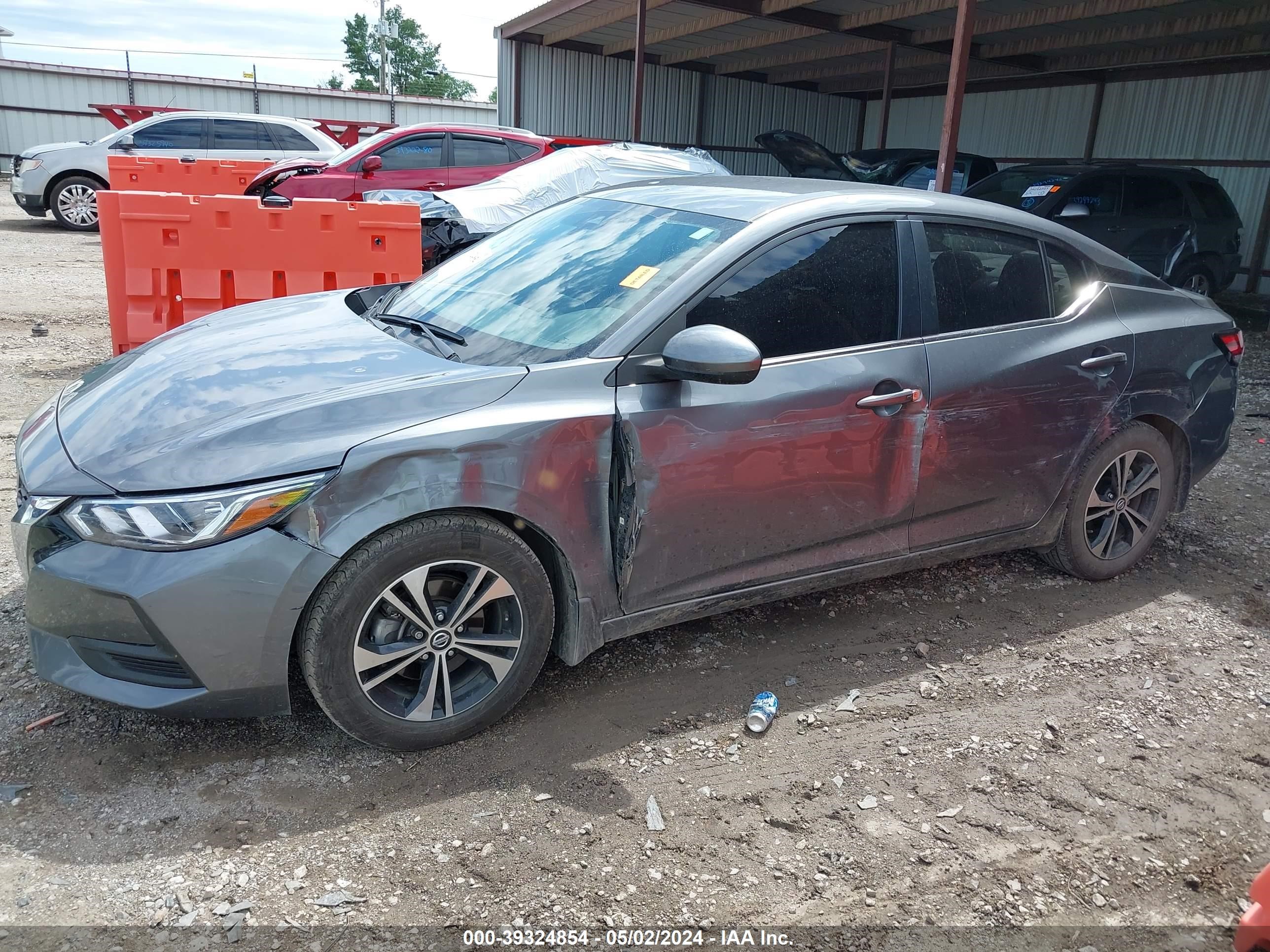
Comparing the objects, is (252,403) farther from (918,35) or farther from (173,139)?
(918,35)

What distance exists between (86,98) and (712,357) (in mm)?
26114

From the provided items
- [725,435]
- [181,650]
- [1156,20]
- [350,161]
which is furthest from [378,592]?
[1156,20]

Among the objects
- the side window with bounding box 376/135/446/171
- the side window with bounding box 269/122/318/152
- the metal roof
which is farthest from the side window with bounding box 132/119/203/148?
the metal roof

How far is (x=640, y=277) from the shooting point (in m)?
3.22

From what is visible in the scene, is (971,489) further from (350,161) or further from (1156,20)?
(1156,20)

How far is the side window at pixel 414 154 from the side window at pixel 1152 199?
804cm

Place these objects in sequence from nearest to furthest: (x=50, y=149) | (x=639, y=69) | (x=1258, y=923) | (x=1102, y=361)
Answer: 1. (x=1258, y=923)
2. (x=1102, y=361)
3. (x=639, y=69)
4. (x=50, y=149)

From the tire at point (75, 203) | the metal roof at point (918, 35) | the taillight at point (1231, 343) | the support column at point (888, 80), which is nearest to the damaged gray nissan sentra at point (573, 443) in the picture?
the taillight at point (1231, 343)

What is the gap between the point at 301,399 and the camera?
277cm

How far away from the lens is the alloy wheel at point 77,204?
14734 mm

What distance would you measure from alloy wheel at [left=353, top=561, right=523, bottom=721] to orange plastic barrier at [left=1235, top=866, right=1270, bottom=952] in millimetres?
1885

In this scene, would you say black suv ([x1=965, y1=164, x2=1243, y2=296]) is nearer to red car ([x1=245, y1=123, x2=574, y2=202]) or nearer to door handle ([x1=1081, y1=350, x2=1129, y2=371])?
red car ([x1=245, y1=123, x2=574, y2=202])

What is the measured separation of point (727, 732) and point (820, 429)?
1.03 metres

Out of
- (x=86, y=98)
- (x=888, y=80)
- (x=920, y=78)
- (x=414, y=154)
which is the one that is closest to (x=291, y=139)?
(x=414, y=154)
